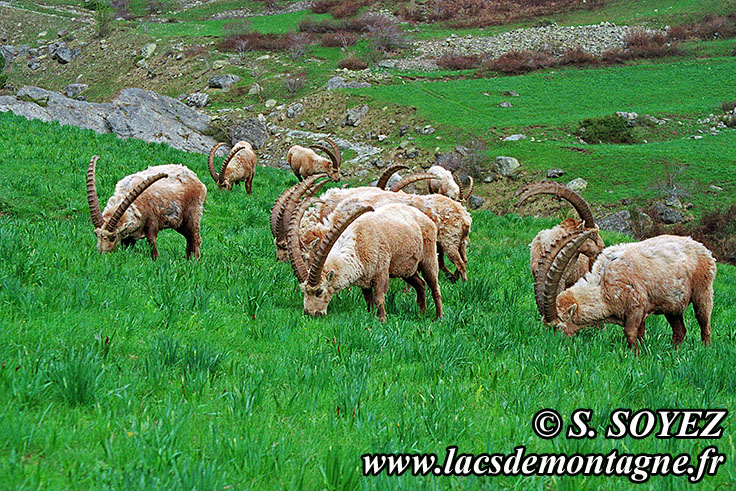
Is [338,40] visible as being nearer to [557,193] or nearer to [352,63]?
[352,63]

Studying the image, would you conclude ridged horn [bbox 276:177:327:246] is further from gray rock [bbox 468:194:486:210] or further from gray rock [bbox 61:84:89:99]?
gray rock [bbox 61:84:89:99]

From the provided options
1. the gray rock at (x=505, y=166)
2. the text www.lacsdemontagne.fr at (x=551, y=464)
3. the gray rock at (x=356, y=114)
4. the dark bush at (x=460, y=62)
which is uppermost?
the dark bush at (x=460, y=62)

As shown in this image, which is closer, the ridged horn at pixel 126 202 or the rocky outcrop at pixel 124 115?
the ridged horn at pixel 126 202

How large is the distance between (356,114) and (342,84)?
504 centimetres

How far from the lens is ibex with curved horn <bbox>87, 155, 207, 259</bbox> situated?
27.9 feet

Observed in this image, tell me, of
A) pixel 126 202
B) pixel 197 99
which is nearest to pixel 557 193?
pixel 126 202

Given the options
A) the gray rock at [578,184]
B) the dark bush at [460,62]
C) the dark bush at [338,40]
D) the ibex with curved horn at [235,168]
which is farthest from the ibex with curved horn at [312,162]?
the dark bush at [338,40]

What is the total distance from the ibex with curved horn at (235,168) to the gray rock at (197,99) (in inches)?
975

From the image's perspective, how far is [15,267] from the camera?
5.80 m

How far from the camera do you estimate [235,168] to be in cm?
1736

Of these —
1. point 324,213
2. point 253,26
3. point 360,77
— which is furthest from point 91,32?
point 324,213

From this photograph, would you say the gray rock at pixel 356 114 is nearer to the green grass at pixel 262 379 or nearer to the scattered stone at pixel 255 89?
the scattered stone at pixel 255 89

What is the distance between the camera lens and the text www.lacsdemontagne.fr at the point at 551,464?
125 inches

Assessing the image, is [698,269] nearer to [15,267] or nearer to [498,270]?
[498,270]
